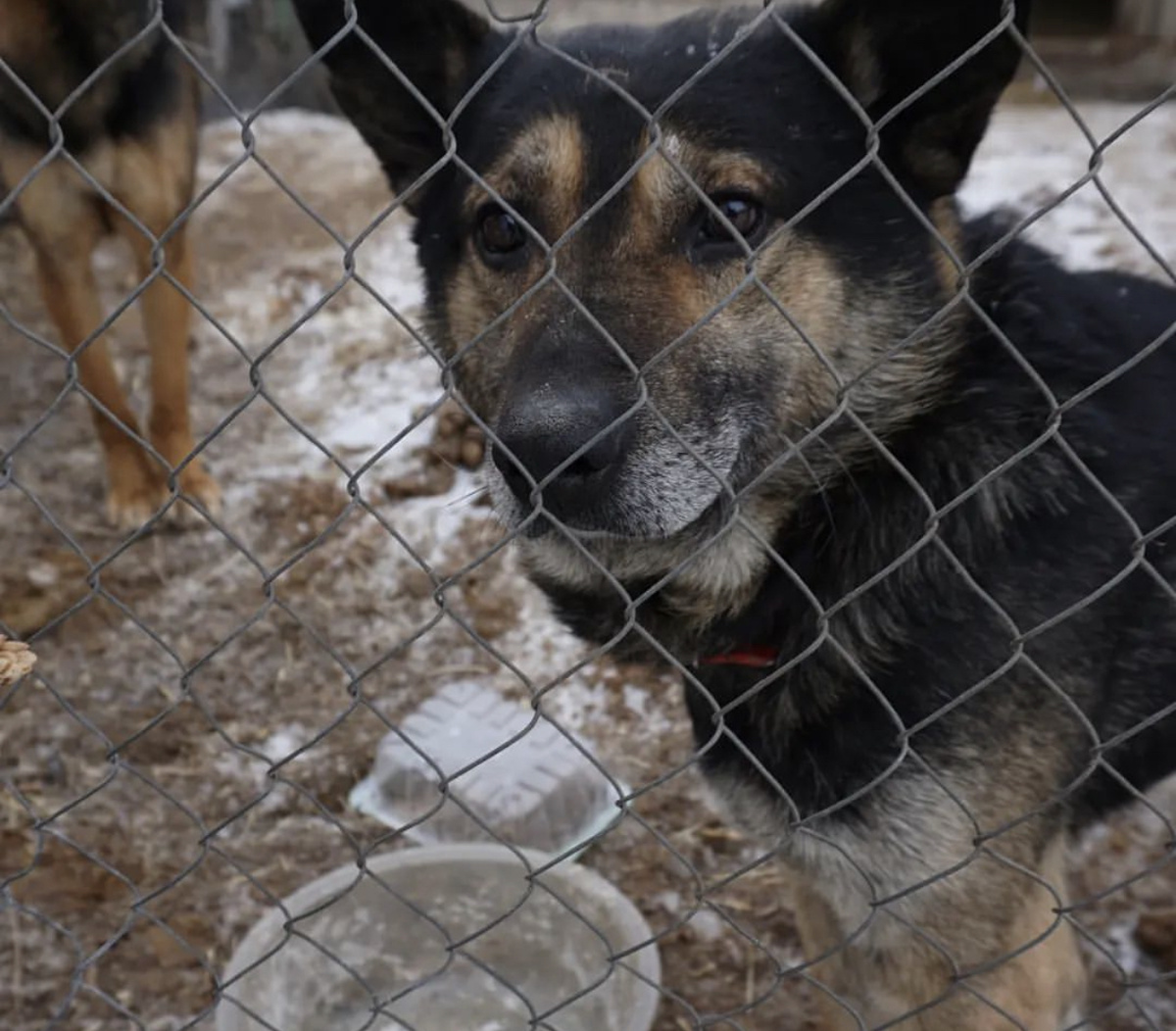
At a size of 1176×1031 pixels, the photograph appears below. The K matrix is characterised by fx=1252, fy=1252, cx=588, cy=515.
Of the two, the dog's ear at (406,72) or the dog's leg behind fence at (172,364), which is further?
the dog's leg behind fence at (172,364)

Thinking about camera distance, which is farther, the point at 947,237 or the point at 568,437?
the point at 947,237

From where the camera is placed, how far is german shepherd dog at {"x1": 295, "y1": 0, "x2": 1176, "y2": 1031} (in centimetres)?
197

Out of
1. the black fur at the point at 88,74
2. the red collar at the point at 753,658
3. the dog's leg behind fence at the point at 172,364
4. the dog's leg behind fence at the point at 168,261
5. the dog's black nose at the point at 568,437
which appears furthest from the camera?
the dog's leg behind fence at the point at 172,364

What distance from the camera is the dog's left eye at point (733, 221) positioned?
2.04 m

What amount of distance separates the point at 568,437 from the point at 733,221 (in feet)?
1.85

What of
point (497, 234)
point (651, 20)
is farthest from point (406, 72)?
point (651, 20)

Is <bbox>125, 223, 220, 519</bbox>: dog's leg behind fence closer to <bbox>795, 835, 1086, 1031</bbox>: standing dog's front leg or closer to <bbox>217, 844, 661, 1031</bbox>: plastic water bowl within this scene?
<bbox>217, 844, 661, 1031</bbox>: plastic water bowl

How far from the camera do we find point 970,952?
2064 millimetres

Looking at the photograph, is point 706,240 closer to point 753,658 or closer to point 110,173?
point 753,658

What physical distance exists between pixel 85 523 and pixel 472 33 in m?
2.78

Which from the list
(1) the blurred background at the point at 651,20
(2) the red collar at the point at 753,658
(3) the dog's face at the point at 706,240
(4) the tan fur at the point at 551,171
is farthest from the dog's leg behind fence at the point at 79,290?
(1) the blurred background at the point at 651,20

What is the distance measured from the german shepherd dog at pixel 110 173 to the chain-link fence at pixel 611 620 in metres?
0.02

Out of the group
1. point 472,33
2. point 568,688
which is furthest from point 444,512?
point 472,33

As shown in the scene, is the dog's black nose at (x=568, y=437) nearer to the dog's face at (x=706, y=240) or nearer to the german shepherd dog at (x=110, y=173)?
the dog's face at (x=706, y=240)
